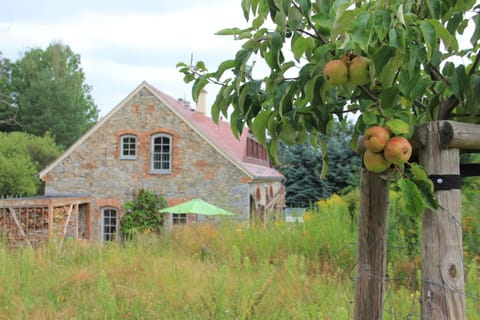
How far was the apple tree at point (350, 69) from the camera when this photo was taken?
45.7 inches

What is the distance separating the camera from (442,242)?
1.56 metres

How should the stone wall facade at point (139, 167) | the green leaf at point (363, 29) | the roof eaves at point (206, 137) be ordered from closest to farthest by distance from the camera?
the green leaf at point (363, 29) → the roof eaves at point (206, 137) → the stone wall facade at point (139, 167)

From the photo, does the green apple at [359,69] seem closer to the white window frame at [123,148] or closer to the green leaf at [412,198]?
the green leaf at [412,198]

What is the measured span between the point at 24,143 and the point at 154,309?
94.1 feet

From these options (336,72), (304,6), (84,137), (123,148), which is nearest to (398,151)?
(336,72)

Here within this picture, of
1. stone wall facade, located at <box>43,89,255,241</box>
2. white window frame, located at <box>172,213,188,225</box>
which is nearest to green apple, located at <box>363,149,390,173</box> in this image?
stone wall facade, located at <box>43,89,255,241</box>

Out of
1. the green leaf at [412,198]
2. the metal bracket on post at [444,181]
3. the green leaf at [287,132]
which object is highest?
the green leaf at [287,132]

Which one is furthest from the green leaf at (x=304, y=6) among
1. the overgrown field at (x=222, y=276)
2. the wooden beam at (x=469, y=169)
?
the overgrown field at (x=222, y=276)

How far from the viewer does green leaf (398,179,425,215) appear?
125 cm

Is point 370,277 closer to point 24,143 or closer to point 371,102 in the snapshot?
point 371,102

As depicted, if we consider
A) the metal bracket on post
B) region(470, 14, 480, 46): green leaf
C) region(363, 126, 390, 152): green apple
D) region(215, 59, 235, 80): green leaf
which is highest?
region(470, 14, 480, 46): green leaf

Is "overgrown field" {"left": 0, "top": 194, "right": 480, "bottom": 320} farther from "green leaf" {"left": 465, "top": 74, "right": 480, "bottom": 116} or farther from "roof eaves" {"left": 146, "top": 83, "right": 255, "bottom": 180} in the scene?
"roof eaves" {"left": 146, "top": 83, "right": 255, "bottom": 180}

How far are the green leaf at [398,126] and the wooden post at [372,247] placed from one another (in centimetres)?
58

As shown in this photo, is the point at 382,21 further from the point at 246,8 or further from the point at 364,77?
the point at 246,8
